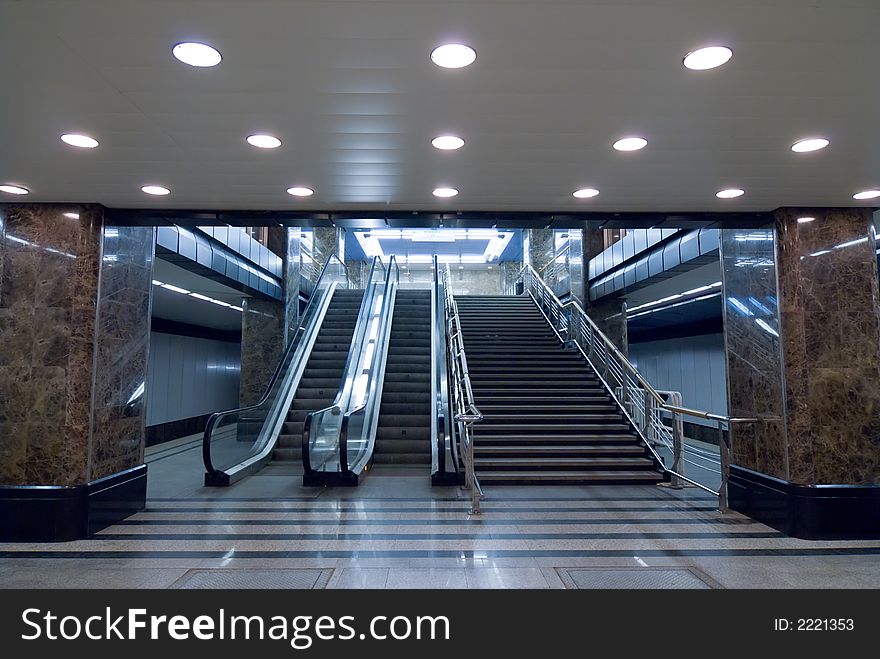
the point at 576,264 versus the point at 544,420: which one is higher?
the point at 576,264

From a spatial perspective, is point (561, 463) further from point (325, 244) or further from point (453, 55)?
point (325, 244)

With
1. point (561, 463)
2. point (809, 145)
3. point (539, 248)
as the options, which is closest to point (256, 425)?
point (561, 463)

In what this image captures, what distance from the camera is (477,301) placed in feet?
48.2

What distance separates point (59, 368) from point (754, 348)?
6657 millimetres

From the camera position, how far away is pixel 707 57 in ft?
8.86

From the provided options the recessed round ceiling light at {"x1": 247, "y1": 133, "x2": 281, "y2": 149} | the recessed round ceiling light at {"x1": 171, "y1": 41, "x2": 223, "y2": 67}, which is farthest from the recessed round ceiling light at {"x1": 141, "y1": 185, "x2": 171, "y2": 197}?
the recessed round ceiling light at {"x1": 171, "y1": 41, "x2": 223, "y2": 67}

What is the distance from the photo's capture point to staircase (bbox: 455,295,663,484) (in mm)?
Answer: 7301

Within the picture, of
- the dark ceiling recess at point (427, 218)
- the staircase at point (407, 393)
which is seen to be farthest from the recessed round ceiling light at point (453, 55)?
the staircase at point (407, 393)

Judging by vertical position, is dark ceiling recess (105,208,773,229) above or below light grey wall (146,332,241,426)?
above

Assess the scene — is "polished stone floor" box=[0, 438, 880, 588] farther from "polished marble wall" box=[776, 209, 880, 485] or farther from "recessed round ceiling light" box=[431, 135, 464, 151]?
"recessed round ceiling light" box=[431, 135, 464, 151]

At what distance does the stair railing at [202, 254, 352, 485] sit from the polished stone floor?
872 millimetres

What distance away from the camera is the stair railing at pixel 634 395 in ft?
19.3

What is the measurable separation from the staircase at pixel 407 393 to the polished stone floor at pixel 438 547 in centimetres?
203
